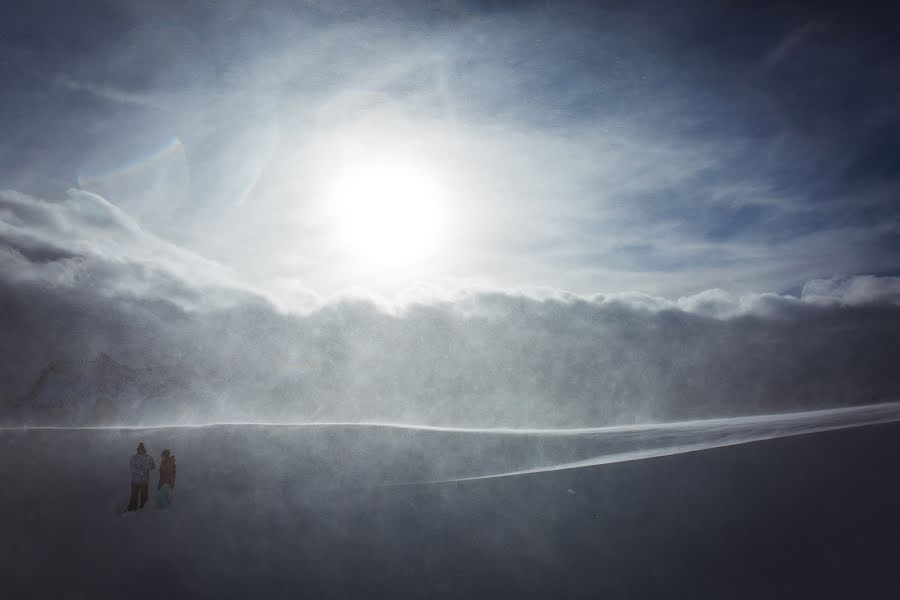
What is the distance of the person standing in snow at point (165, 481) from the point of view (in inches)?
396

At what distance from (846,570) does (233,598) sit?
7616 mm

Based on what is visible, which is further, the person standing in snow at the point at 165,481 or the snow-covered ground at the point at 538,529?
the person standing in snow at the point at 165,481

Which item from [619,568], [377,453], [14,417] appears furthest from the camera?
[14,417]

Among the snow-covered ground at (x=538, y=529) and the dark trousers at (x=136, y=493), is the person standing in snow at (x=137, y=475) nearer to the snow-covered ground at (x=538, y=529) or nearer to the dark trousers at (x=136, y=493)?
the dark trousers at (x=136, y=493)

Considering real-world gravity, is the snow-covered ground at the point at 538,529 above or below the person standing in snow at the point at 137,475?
below

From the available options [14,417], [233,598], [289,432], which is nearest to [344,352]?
[14,417]

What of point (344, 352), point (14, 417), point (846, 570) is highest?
point (344, 352)

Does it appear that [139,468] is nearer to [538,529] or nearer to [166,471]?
[166,471]

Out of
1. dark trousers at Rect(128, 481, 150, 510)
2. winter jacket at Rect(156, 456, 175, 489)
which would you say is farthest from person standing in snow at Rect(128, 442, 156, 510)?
winter jacket at Rect(156, 456, 175, 489)

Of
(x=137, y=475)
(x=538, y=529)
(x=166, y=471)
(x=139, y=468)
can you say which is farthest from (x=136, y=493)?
(x=538, y=529)

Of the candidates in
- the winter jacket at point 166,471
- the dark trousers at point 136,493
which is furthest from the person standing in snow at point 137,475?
the winter jacket at point 166,471

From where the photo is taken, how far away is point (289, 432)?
16156 mm

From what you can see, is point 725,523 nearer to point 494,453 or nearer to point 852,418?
point 852,418

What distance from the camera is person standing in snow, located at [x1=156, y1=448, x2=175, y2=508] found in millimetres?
10062
